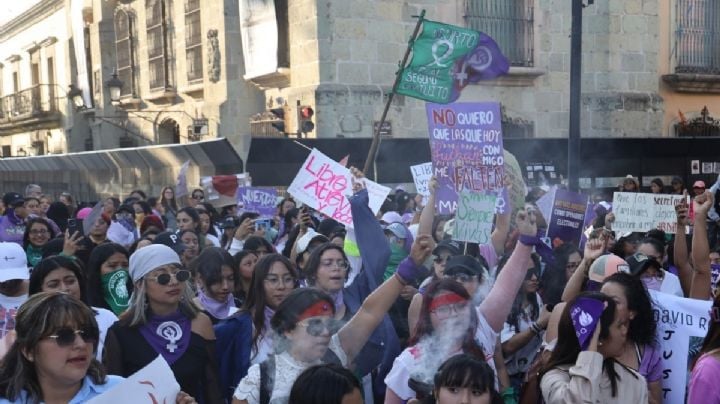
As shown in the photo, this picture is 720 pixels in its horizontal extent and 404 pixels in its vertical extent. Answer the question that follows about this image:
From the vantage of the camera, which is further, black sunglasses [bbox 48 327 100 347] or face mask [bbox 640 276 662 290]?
face mask [bbox 640 276 662 290]

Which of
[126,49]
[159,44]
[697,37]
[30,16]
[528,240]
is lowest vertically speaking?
[528,240]

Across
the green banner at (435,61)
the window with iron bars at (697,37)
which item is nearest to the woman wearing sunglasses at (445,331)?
the green banner at (435,61)

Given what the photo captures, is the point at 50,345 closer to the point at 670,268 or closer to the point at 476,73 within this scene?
the point at 670,268

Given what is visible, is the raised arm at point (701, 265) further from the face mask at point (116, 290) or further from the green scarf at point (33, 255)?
the green scarf at point (33, 255)

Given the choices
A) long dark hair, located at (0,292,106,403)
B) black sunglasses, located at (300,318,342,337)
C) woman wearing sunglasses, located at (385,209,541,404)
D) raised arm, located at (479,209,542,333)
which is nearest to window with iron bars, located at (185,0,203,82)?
raised arm, located at (479,209,542,333)

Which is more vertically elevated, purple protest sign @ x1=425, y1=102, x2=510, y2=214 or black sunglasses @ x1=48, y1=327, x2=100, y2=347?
purple protest sign @ x1=425, y1=102, x2=510, y2=214

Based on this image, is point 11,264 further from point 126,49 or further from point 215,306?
point 126,49

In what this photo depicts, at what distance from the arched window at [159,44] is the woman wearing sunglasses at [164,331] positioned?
17573 millimetres

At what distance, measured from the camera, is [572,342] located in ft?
10.1

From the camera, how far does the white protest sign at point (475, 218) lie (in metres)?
5.29

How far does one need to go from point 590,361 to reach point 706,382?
0.40m

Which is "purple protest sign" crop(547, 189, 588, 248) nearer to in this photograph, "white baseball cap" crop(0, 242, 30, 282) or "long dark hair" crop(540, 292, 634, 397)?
"long dark hair" crop(540, 292, 634, 397)

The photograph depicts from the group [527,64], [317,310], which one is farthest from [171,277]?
[527,64]

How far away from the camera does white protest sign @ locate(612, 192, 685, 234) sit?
724 centimetres
